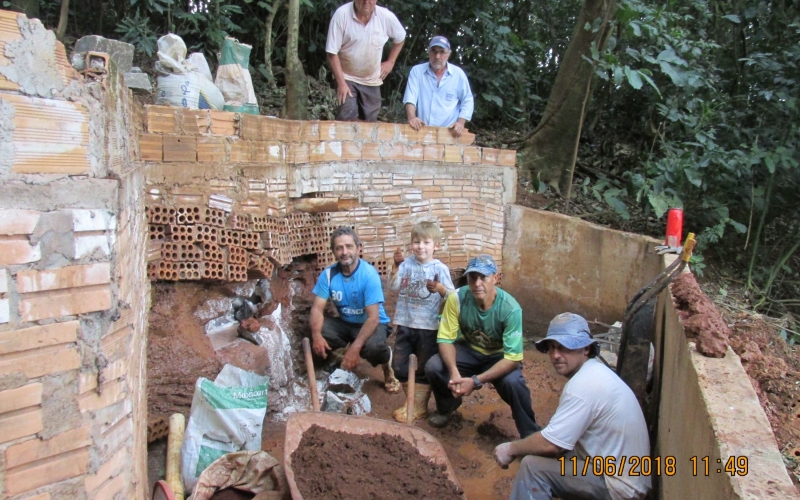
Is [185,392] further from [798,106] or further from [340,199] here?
[798,106]

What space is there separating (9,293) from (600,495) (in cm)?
268

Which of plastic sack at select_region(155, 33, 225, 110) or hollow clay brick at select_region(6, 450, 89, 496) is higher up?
plastic sack at select_region(155, 33, 225, 110)

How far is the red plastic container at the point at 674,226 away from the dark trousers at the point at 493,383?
175 centimetres

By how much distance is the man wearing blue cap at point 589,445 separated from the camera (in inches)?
112

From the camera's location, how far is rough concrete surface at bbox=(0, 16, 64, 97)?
1.97 meters

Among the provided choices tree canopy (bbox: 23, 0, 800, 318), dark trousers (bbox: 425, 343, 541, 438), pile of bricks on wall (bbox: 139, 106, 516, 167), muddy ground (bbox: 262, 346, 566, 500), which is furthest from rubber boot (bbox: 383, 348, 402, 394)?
tree canopy (bbox: 23, 0, 800, 318)

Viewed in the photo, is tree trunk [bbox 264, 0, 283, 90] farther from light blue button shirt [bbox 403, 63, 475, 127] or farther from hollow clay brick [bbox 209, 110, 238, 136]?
hollow clay brick [bbox 209, 110, 238, 136]

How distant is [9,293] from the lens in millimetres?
1983

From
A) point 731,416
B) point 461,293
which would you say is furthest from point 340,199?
point 731,416

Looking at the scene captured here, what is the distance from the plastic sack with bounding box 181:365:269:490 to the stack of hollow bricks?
111 cm

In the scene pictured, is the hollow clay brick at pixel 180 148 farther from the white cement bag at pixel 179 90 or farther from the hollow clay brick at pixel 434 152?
the hollow clay brick at pixel 434 152

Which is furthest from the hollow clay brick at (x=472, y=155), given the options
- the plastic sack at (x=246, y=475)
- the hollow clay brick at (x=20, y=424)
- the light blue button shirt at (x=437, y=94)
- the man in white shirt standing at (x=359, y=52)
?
the hollow clay brick at (x=20, y=424)

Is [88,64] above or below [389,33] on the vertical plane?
below
